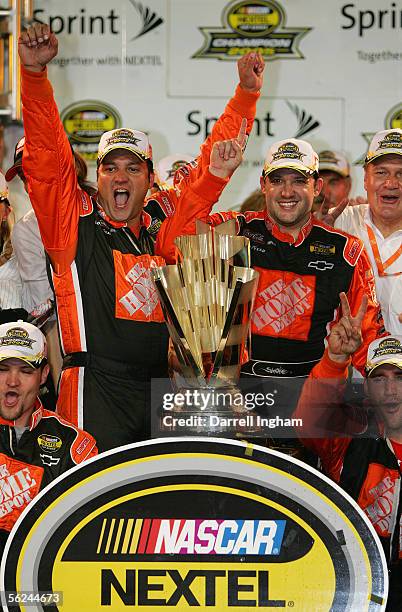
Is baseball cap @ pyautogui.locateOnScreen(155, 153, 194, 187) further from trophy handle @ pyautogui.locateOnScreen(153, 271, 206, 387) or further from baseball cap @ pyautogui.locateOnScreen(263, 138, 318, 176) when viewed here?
trophy handle @ pyautogui.locateOnScreen(153, 271, 206, 387)

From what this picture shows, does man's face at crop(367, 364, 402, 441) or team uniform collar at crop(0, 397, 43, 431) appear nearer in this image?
man's face at crop(367, 364, 402, 441)

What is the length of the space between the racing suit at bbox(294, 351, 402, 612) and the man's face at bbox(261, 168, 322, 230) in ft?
3.47

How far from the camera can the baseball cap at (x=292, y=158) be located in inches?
116

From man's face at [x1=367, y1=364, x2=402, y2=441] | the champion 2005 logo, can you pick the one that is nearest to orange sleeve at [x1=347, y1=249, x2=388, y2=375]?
man's face at [x1=367, y1=364, x2=402, y2=441]

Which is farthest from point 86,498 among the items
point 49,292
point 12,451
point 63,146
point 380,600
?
point 49,292

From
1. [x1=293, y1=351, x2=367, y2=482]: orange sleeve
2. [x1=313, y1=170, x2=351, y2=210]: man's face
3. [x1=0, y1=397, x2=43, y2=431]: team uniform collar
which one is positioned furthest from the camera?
[x1=313, y1=170, x2=351, y2=210]: man's face

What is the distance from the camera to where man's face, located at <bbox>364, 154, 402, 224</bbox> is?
3260mm

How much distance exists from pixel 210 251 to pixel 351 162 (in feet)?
10.3

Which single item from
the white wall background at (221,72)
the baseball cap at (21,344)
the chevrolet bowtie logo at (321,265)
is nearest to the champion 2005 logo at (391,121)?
the white wall background at (221,72)

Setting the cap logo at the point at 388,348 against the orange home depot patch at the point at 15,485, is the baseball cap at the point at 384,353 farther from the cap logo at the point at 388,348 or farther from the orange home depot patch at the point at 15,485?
the orange home depot patch at the point at 15,485

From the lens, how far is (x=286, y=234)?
9.84ft

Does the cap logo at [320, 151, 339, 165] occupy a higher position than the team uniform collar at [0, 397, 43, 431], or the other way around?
the cap logo at [320, 151, 339, 165]

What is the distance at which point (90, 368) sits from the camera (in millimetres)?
2580

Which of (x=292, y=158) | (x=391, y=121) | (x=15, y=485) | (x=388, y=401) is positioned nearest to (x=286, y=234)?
(x=292, y=158)
